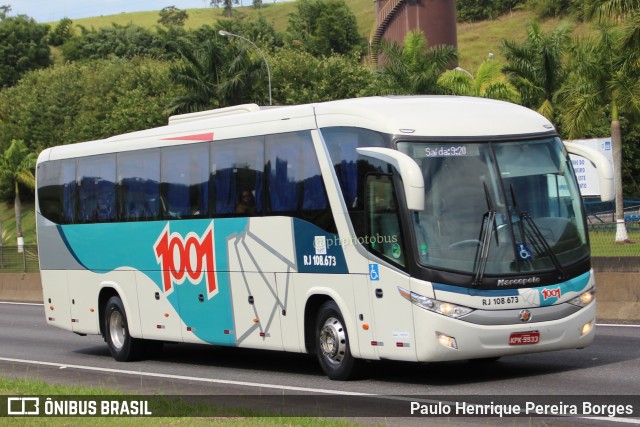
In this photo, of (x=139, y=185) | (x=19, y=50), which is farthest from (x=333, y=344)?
(x=19, y=50)

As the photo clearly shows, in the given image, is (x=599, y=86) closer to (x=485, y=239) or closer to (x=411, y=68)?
(x=411, y=68)

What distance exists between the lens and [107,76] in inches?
3664

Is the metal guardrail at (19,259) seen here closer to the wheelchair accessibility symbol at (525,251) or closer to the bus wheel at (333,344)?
the bus wheel at (333,344)

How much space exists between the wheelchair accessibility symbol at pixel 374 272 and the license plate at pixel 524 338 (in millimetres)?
1729

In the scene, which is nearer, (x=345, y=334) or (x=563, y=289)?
(x=563, y=289)

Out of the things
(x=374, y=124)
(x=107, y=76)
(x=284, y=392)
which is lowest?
(x=284, y=392)

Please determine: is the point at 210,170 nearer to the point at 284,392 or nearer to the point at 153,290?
the point at 153,290

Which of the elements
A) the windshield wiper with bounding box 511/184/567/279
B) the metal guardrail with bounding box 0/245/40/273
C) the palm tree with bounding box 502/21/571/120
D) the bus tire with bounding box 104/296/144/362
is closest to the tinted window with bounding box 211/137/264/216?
the bus tire with bounding box 104/296/144/362

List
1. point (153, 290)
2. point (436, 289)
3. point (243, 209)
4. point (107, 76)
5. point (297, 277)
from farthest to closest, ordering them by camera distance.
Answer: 1. point (107, 76)
2. point (153, 290)
3. point (243, 209)
4. point (297, 277)
5. point (436, 289)

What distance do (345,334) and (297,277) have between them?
49.9 inches

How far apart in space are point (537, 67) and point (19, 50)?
92.2 metres

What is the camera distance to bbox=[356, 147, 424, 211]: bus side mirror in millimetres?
12844

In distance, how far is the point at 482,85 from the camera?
5053 cm

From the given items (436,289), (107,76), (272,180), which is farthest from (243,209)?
(107,76)
